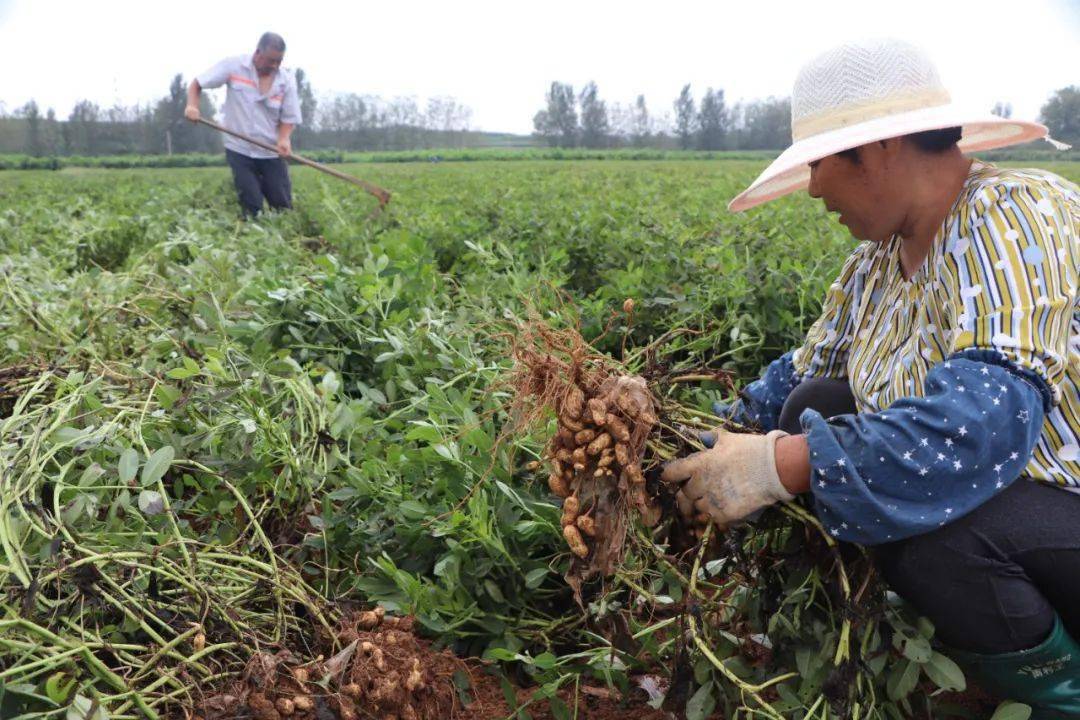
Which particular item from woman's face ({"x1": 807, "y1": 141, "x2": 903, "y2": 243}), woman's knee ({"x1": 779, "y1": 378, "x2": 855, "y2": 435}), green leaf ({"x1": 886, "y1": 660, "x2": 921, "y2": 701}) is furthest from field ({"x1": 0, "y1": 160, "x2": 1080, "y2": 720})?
woman's face ({"x1": 807, "y1": 141, "x2": 903, "y2": 243})

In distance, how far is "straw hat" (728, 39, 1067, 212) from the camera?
147cm

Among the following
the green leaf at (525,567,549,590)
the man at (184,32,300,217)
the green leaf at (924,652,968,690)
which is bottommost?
the green leaf at (924,652,968,690)

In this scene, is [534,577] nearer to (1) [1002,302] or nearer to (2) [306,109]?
(1) [1002,302]

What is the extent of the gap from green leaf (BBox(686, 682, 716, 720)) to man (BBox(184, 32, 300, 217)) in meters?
6.55

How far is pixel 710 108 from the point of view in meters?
55.4

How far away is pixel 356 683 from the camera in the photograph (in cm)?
137

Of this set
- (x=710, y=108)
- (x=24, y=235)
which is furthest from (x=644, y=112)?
(x=24, y=235)

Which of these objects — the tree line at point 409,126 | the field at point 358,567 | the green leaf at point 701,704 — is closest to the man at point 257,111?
the field at point 358,567

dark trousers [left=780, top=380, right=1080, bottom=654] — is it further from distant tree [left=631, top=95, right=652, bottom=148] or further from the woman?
distant tree [left=631, top=95, right=652, bottom=148]

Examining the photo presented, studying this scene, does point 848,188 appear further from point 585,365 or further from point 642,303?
point 642,303

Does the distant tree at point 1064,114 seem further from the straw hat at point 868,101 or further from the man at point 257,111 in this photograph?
the straw hat at point 868,101

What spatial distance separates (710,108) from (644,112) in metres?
15.7

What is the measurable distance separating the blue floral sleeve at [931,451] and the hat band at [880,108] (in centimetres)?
43

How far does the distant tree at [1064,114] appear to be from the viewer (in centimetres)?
2864
